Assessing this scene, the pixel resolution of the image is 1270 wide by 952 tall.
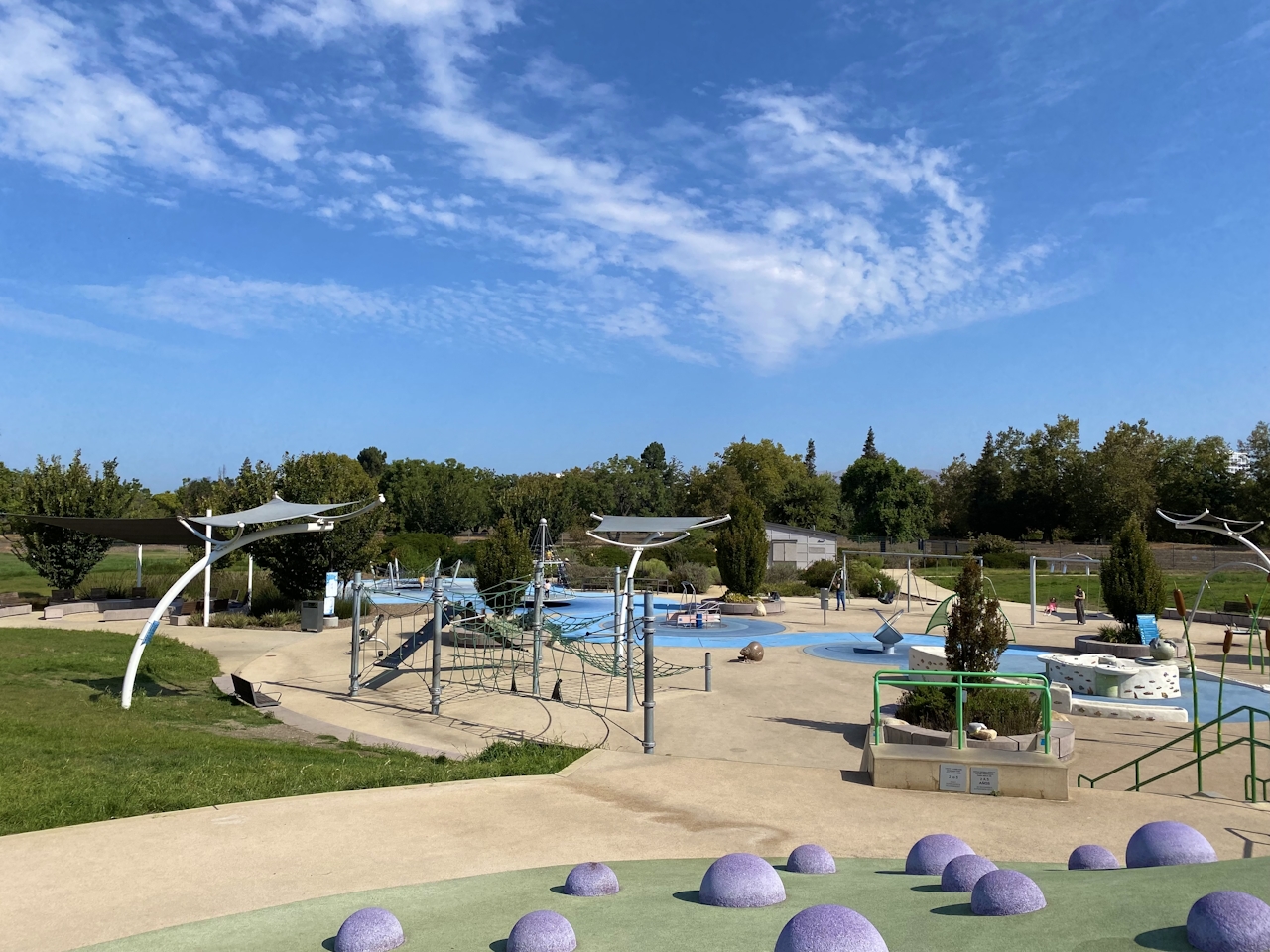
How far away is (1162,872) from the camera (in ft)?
12.5

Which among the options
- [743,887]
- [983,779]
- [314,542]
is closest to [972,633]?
[983,779]

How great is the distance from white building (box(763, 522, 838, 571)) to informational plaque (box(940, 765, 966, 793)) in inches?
1523

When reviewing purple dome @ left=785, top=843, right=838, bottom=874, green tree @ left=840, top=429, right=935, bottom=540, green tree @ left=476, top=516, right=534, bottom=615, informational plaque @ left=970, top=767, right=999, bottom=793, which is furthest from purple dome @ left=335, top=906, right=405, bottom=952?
green tree @ left=840, top=429, right=935, bottom=540

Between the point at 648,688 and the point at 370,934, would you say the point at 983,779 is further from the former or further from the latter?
the point at 370,934

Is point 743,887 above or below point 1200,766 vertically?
above

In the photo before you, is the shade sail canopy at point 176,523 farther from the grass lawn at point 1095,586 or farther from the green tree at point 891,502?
the green tree at point 891,502

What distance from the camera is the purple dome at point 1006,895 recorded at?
3441mm

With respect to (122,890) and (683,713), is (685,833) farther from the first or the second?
(683,713)

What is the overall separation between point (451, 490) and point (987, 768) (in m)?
53.7

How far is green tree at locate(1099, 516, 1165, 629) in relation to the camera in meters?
20.0

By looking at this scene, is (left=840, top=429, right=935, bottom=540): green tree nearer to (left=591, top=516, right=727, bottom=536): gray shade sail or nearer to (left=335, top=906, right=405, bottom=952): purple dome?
(left=591, top=516, right=727, bottom=536): gray shade sail

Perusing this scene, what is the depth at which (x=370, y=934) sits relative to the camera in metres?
3.74

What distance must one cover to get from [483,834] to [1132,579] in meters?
18.3

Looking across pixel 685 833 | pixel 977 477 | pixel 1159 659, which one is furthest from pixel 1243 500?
pixel 685 833
